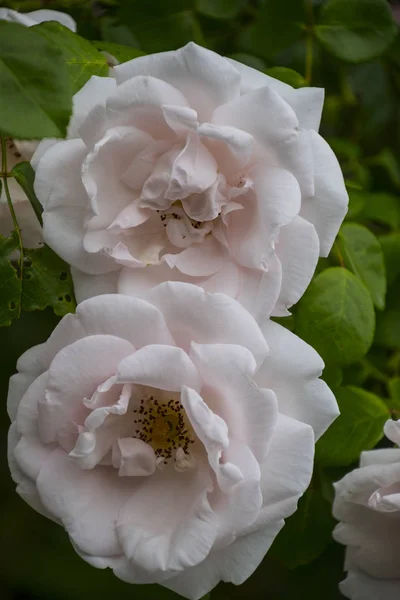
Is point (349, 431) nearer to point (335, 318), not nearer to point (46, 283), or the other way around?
point (335, 318)

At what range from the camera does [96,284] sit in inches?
21.6

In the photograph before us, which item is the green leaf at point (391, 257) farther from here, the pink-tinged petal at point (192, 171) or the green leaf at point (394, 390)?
the pink-tinged petal at point (192, 171)

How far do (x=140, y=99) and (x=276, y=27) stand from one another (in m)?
0.44

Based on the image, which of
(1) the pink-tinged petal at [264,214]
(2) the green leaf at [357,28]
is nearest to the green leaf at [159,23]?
(2) the green leaf at [357,28]

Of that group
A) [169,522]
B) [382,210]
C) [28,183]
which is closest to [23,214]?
[28,183]

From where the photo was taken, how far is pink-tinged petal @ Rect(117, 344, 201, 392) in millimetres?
498

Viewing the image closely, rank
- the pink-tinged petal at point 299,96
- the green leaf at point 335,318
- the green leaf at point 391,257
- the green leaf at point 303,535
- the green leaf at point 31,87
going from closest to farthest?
1. the green leaf at point 31,87
2. the pink-tinged petal at point 299,96
3. the green leaf at point 335,318
4. the green leaf at point 303,535
5. the green leaf at point 391,257

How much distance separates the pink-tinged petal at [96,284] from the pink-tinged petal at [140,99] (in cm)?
11

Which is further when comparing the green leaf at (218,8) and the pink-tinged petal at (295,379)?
the green leaf at (218,8)

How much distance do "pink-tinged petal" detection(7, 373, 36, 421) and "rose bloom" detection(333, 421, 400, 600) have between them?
31cm

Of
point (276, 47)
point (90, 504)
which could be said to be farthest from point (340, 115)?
point (90, 504)

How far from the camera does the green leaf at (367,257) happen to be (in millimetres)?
760

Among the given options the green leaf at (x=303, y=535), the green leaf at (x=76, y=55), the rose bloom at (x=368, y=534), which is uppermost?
the green leaf at (x=76, y=55)

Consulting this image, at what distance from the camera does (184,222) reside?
56cm
